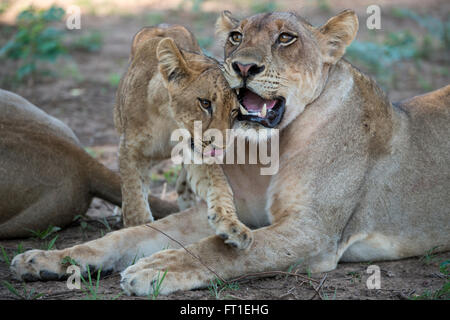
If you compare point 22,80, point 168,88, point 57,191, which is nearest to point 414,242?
point 168,88

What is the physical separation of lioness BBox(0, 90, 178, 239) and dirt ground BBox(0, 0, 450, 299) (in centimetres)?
13

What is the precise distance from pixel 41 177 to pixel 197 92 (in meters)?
1.22

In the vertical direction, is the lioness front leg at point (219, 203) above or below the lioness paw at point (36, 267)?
above

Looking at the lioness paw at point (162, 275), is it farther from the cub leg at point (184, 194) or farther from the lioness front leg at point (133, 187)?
the cub leg at point (184, 194)

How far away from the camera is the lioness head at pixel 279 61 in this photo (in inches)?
125

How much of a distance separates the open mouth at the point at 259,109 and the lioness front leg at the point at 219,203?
1.20ft

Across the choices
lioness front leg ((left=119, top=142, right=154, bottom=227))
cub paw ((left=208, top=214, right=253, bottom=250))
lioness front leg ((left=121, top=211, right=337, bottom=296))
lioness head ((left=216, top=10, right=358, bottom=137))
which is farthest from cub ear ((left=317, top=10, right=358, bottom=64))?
lioness front leg ((left=119, top=142, right=154, bottom=227))

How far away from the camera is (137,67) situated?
3.78 metres

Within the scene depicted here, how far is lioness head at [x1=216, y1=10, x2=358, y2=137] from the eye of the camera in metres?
3.18

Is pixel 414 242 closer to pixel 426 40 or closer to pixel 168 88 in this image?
pixel 168 88

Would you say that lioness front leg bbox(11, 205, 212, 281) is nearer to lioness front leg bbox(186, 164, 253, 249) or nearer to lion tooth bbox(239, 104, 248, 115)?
lioness front leg bbox(186, 164, 253, 249)

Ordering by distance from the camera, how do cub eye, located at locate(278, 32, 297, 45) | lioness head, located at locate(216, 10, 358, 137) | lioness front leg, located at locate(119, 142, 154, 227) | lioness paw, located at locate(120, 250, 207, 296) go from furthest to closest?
lioness front leg, located at locate(119, 142, 154, 227)
cub eye, located at locate(278, 32, 297, 45)
lioness head, located at locate(216, 10, 358, 137)
lioness paw, located at locate(120, 250, 207, 296)

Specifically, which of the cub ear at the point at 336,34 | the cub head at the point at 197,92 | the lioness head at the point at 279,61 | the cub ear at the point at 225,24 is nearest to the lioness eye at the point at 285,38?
the lioness head at the point at 279,61

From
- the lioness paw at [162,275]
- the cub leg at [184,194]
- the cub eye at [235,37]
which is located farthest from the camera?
the cub leg at [184,194]
